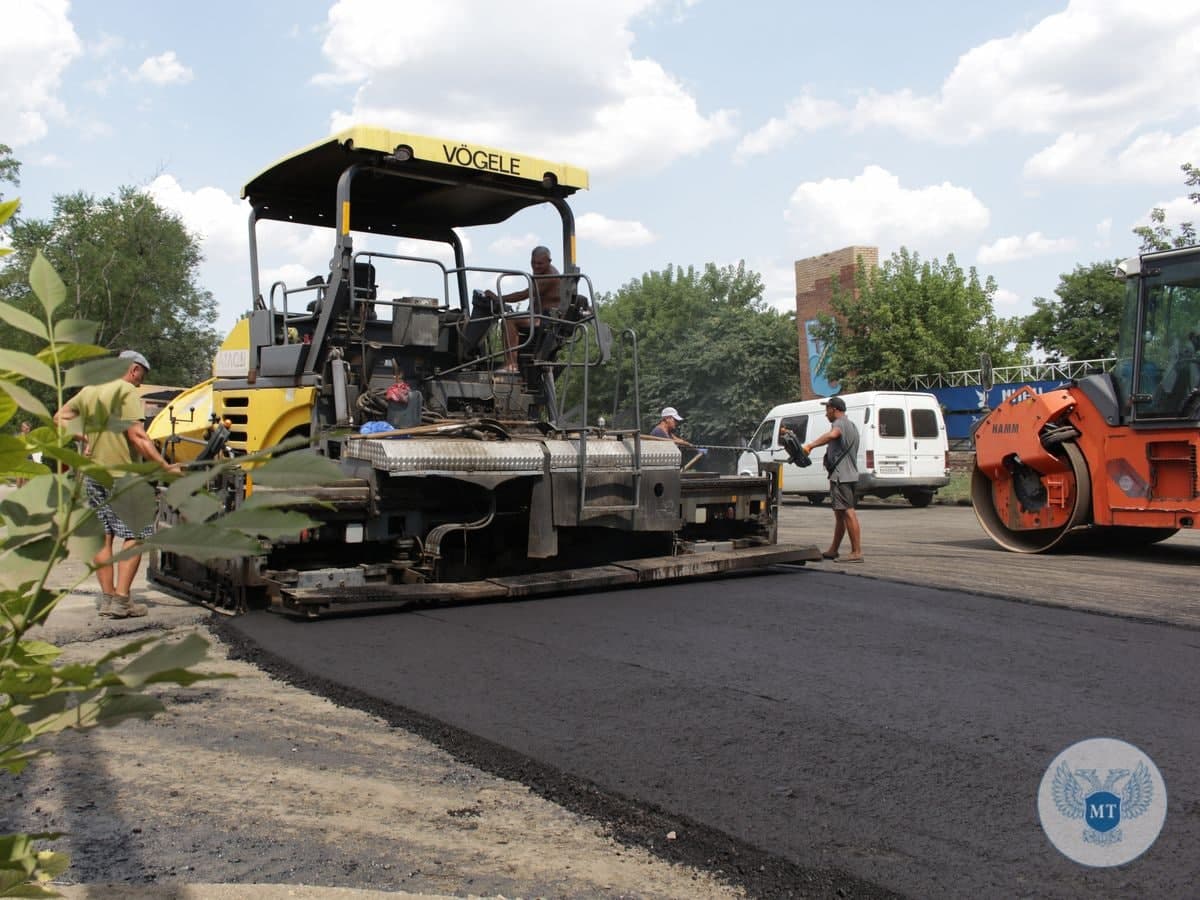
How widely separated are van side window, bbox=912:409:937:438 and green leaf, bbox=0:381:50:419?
18.0m

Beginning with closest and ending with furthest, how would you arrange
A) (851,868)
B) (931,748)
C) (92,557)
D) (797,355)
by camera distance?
1. (92,557)
2. (851,868)
3. (931,748)
4. (797,355)

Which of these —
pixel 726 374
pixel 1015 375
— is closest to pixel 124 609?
pixel 1015 375

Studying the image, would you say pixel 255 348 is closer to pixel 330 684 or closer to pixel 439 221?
pixel 439 221

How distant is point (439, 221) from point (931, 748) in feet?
20.8

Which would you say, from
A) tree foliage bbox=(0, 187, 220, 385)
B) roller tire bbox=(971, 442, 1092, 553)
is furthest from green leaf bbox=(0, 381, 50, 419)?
tree foliage bbox=(0, 187, 220, 385)

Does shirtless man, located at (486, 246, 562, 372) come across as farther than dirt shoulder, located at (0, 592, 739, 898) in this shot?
Yes

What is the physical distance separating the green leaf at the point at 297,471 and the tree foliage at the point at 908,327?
31.3m

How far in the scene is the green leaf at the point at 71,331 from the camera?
1.16 m

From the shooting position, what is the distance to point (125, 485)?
1.11 m

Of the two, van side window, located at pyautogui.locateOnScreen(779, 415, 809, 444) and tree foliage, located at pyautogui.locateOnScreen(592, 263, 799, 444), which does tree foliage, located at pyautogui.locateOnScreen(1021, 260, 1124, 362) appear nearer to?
tree foliage, located at pyautogui.locateOnScreen(592, 263, 799, 444)

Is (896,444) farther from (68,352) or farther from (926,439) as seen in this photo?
(68,352)

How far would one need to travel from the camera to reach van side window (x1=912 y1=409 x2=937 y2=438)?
1819 centimetres

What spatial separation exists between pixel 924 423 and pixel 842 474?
30.2 feet

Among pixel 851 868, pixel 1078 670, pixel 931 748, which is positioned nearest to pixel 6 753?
pixel 851 868
